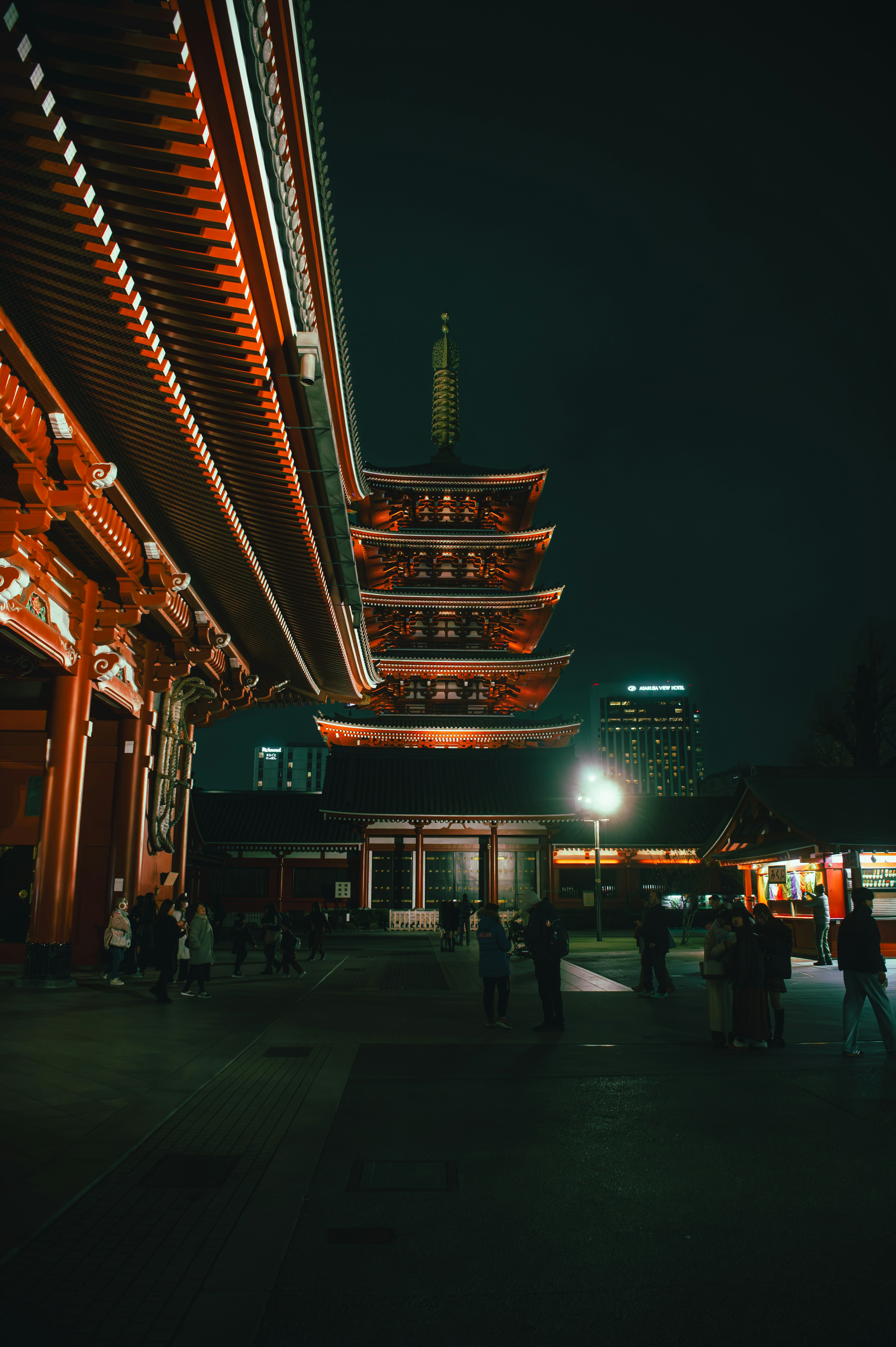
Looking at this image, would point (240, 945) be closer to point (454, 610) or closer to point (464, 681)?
point (454, 610)

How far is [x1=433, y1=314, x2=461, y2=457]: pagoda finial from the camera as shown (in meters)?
43.4

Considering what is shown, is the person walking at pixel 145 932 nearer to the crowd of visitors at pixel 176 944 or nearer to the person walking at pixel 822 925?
the crowd of visitors at pixel 176 944

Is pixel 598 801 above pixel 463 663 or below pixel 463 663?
below

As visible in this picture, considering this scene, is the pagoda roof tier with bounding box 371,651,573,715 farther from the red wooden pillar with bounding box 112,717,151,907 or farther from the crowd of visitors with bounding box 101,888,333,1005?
the red wooden pillar with bounding box 112,717,151,907

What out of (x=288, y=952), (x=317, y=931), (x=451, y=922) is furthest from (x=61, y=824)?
(x=451, y=922)

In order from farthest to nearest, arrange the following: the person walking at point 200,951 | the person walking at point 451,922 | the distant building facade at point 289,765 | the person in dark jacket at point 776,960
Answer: the distant building facade at point 289,765 → the person walking at point 451,922 → the person walking at point 200,951 → the person in dark jacket at point 776,960

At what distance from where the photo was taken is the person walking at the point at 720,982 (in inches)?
357

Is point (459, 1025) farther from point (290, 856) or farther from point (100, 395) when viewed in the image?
point (290, 856)

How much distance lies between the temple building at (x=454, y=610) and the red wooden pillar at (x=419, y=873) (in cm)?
473

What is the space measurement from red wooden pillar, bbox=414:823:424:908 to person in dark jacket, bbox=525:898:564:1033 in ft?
77.8

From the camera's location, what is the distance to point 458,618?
39.2 m

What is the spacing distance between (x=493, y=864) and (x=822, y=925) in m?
15.1

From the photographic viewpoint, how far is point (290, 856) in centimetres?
3412

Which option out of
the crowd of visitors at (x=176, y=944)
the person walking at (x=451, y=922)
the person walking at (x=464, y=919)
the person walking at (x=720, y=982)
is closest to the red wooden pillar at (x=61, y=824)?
the crowd of visitors at (x=176, y=944)
